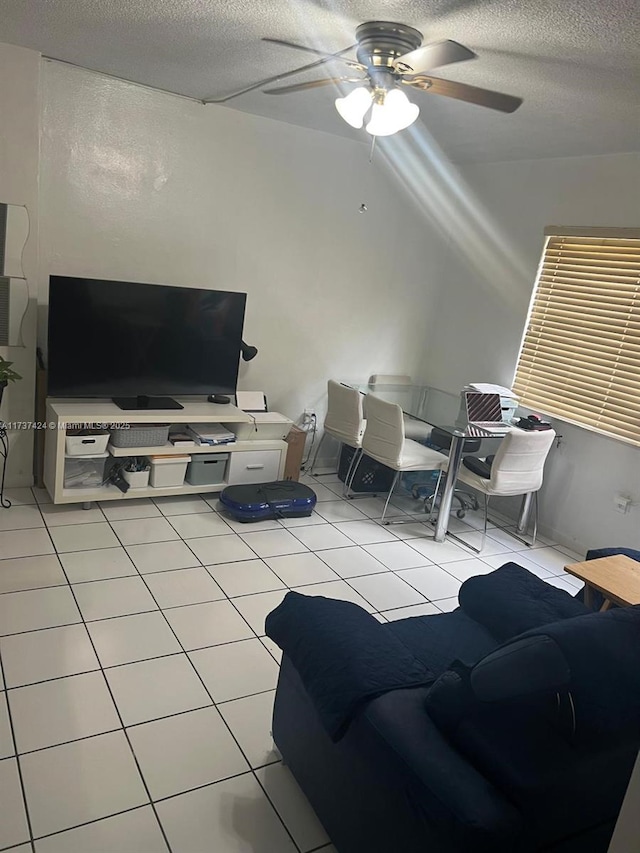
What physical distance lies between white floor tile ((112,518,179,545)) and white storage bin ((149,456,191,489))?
0.26 metres

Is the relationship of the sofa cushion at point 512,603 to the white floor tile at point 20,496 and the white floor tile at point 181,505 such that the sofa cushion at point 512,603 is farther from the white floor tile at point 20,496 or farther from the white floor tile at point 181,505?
the white floor tile at point 20,496

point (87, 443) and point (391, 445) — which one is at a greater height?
point (391, 445)

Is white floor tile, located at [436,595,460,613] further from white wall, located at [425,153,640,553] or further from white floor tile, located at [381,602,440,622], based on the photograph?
white wall, located at [425,153,640,553]

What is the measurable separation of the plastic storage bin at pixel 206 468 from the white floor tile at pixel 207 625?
1.23 m

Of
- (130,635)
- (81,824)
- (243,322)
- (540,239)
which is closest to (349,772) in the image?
(81,824)

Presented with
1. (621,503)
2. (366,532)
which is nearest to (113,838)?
(366,532)

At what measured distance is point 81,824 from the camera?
172cm

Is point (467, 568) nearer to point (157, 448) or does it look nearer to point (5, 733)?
point (157, 448)

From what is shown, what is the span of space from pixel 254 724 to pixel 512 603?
1007mm

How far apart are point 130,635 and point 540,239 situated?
11.8 feet

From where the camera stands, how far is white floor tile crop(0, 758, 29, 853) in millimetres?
1655

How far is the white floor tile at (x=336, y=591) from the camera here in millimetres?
3059

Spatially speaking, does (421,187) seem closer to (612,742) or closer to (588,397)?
(588,397)

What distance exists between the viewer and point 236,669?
2432 mm
